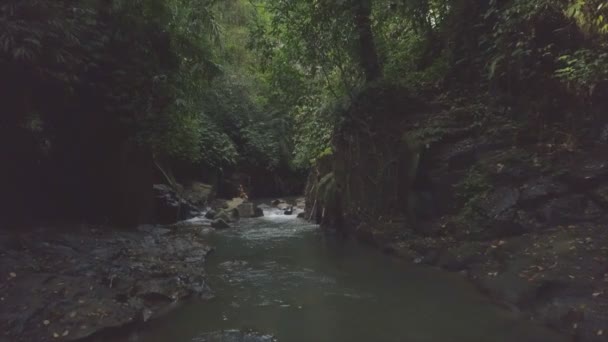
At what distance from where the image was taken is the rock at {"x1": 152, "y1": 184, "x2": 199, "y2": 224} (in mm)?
13438

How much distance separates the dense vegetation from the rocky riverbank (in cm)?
141

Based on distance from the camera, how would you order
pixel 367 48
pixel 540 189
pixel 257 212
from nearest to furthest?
pixel 540 189, pixel 367 48, pixel 257 212

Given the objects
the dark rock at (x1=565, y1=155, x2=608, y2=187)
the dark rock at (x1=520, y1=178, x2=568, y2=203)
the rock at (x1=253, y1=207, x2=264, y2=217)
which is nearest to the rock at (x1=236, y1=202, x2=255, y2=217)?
the rock at (x1=253, y1=207, x2=264, y2=217)

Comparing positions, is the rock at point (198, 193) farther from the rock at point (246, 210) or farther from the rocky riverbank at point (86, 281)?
the rocky riverbank at point (86, 281)

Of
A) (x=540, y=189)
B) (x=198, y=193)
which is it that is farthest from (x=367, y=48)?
(x=198, y=193)

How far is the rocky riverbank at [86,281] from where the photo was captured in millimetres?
5035

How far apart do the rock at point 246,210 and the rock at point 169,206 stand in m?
1.61

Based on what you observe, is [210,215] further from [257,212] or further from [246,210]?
[257,212]

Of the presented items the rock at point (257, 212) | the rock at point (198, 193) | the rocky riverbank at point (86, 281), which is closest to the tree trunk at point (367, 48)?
the rock at point (257, 212)

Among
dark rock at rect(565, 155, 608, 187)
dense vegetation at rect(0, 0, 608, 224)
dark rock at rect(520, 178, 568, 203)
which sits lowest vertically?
dark rock at rect(520, 178, 568, 203)

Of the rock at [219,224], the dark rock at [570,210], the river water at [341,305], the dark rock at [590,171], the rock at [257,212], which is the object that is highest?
the dark rock at [590,171]

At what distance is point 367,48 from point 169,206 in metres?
7.63

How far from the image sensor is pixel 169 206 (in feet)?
44.9

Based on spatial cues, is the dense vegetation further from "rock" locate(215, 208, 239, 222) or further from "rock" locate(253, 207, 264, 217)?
"rock" locate(253, 207, 264, 217)
